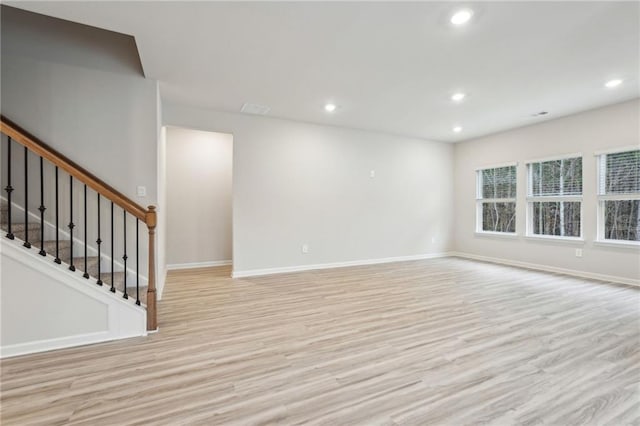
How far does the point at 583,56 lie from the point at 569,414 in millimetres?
3314

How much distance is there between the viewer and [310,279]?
4.58 meters

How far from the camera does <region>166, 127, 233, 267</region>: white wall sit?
18.0 feet

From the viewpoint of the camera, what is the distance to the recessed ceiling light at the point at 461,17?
2.28 meters

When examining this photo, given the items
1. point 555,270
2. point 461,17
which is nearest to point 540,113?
point 555,270

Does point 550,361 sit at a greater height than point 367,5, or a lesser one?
lesser

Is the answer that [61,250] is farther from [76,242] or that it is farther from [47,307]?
[47,307]

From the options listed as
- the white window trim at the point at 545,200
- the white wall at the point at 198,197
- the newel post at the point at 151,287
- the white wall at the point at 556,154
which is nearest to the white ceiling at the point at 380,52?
the white wall at the point at 556,154

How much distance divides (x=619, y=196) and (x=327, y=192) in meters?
4.42

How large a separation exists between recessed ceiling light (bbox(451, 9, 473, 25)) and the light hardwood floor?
Answer: 102 inches

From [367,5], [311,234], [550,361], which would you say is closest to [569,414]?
[550,361]

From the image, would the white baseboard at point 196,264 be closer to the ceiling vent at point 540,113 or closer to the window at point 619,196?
the ceiling vent at point 540,113

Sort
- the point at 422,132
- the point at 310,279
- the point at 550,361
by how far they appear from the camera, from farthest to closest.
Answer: the point at 422,132, the point at 310,279, the point at 550,361

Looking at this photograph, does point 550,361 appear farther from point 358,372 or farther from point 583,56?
point 583,56

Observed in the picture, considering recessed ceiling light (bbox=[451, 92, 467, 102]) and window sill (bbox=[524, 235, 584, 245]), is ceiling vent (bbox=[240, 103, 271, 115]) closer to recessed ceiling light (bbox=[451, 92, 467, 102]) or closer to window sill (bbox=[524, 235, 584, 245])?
recessed ceiling light (bbox=[451, 92, 467, 102])
